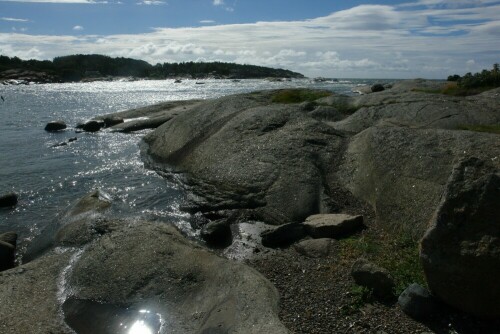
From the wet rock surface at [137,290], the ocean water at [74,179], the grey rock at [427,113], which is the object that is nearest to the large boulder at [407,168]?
the grey rock at [427,113]

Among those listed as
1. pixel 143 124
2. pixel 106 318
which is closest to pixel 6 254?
pixel 106 318

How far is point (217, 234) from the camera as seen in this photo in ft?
51.6

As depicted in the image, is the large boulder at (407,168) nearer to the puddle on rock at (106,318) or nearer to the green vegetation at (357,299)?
the green vegetation at (357,299)

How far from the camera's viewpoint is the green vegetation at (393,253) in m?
11.0

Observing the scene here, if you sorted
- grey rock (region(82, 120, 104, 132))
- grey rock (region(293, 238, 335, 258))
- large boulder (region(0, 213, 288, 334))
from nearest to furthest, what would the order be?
large boulder (region(0, 213, 288, 334)), grey rock (region(293, 238, 335, 258)), grey rock (region(82, 120, 104, 132))

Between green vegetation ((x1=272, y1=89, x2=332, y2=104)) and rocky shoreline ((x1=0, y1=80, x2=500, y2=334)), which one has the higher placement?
green vegetation ((x1=272, y1=89, x2=332, y2=104))

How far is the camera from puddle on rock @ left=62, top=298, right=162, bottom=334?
10.2 meters

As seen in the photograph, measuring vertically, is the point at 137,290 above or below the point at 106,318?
above

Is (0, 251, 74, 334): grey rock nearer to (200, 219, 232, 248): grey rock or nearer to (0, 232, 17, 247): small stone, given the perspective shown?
(0, 232, 17, 247): small stone

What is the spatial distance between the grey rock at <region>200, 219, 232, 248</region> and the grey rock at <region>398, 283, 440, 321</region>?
22.8ft

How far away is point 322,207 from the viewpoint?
17219 millimetres

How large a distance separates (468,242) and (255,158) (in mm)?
12276

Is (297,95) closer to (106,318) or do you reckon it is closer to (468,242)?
(106,318)

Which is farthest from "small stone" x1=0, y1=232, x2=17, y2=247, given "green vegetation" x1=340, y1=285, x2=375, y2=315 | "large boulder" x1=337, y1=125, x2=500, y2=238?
"large boulder" x1=337, y1=125, x2=500, y2=238
